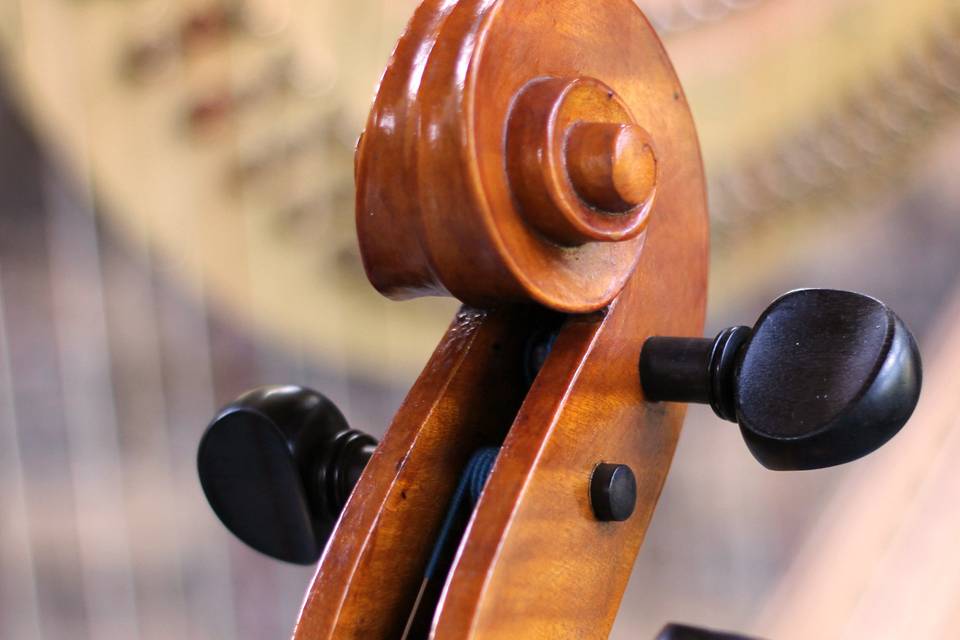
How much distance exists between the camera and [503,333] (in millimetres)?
478

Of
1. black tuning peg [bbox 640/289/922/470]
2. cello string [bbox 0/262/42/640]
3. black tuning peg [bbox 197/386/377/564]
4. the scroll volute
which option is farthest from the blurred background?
black tuning peg [bbox 640/289/922/470]

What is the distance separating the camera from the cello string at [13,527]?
3.58ft

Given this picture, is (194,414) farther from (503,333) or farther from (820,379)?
(820,379)

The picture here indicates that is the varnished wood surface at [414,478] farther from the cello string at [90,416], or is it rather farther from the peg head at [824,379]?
the cello string at [90,416]

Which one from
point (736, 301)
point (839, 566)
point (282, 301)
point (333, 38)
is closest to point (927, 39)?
point (736, 301)

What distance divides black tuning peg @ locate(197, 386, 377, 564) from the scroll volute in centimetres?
15

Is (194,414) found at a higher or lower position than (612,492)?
lower

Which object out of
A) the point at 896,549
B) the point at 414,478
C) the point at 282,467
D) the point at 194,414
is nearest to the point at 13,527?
the point at 194,414

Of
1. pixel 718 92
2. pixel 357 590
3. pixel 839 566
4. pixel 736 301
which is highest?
pixel 718 92

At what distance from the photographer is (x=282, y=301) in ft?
4.35

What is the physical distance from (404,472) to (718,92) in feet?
5.21

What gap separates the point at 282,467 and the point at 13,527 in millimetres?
722

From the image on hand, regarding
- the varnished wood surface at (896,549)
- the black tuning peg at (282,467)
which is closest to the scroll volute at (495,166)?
the black tuning peg at (282,467)

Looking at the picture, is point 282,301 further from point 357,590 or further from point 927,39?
point 927,39
